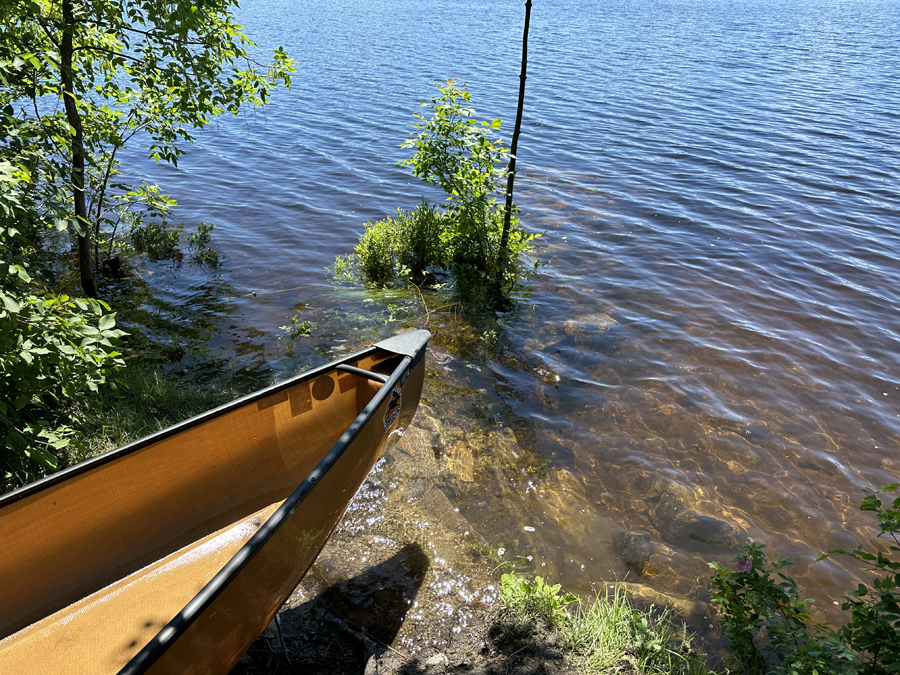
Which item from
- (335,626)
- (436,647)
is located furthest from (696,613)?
(335,626)

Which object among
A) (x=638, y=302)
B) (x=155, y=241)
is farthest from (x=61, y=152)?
(x=638, y=302)

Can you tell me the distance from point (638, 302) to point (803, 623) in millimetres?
5184

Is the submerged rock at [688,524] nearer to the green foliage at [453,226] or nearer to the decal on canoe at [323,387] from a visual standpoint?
the decal on canoe at [323,387]

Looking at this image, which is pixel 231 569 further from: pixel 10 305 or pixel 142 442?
pixel 10 305

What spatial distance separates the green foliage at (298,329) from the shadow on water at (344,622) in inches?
131

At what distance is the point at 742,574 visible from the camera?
10.5 feet

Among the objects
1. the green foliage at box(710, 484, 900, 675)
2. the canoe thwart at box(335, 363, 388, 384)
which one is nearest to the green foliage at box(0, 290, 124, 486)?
the canoe thwart at box(335, 363, 388, 384)

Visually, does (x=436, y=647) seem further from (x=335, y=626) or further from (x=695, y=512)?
(x=695, y=512)

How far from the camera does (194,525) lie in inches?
147

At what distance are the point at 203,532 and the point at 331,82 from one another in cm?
2006

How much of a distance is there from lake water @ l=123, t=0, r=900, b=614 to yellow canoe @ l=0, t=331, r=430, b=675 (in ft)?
4.49

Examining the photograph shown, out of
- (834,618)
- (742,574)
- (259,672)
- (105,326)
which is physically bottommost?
(834,618)

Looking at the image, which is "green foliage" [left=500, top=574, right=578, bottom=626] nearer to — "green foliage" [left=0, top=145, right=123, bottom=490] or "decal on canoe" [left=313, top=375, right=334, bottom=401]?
"decal on canoe" [left=313, top=375, right=334, bottom=401]

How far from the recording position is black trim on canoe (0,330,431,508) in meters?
2.84
